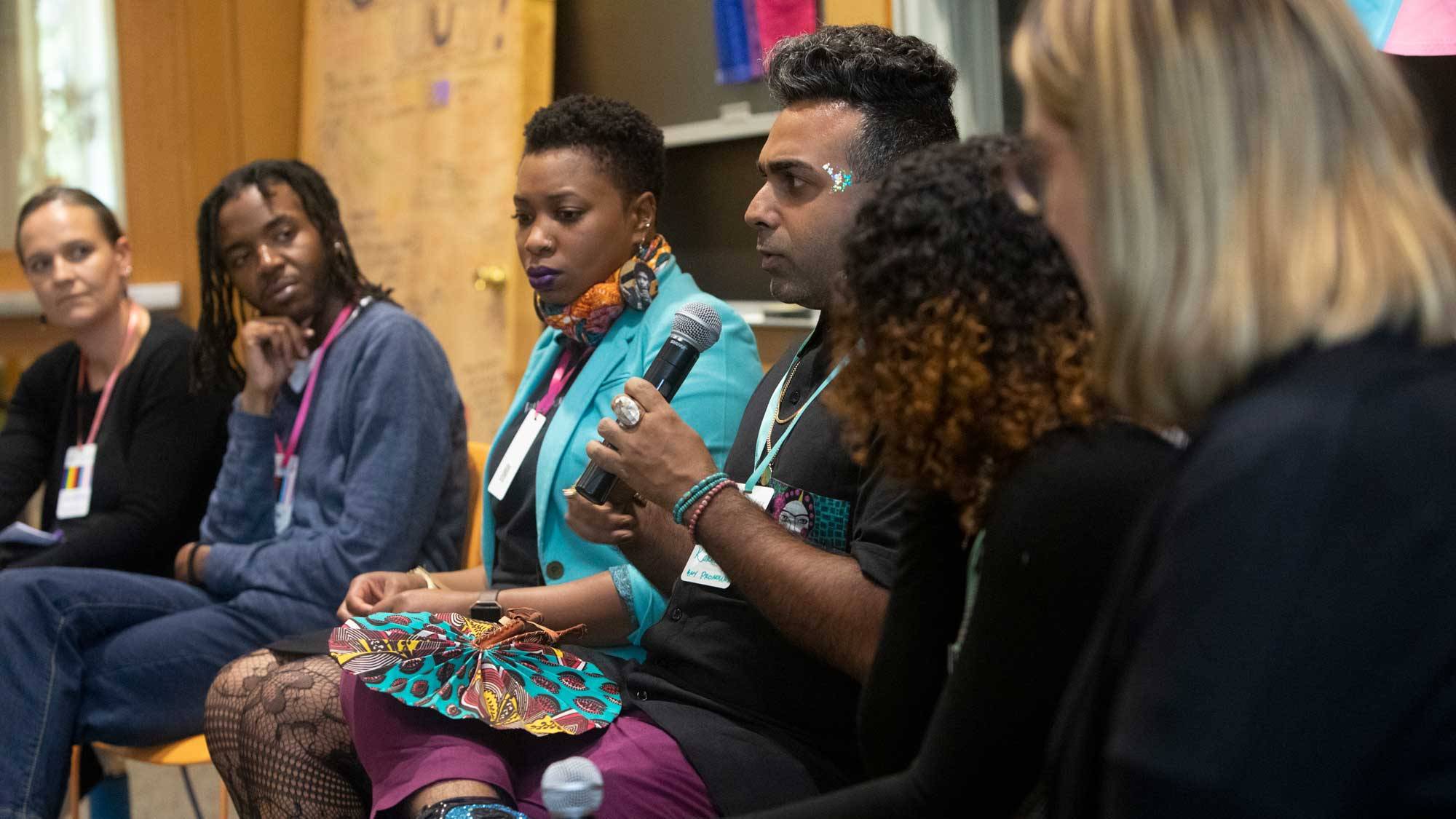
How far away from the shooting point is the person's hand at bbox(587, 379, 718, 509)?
155 cm

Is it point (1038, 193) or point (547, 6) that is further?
point (547, 6)

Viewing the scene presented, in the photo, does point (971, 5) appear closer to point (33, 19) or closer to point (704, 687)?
point (704, 687)

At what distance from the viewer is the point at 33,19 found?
16.7 ft

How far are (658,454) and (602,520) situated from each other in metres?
0.25

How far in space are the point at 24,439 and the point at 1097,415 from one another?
305 centimetres

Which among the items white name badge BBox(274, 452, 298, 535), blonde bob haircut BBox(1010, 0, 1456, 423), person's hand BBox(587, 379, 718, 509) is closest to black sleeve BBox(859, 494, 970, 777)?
blonde bob haircut BBox(1010, 0, 1456, 423)

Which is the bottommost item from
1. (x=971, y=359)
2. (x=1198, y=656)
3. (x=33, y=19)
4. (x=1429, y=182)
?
(x=1198, y=656)

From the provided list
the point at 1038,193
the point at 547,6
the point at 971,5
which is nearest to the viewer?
the point at 1038,193

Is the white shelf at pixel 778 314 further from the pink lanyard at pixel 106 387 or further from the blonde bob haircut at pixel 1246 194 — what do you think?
the blonde bob haircut at pixel 1246 194

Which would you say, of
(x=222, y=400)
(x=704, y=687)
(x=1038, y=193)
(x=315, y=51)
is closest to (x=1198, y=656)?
(x=1038, y=193)

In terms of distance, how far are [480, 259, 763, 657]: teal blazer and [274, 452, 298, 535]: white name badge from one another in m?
0.75

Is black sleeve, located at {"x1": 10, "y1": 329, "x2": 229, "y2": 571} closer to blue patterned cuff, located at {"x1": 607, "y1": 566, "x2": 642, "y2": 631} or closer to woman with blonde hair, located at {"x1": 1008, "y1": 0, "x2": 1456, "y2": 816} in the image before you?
blue patterned cuff, located at {"x1": 607, "y1": 566, "x2": 642, "y2": 631}

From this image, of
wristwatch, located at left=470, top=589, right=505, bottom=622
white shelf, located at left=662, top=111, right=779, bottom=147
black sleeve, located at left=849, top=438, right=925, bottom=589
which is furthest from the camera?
white shelf, located at left=662, top=111, right=779, bottom=147

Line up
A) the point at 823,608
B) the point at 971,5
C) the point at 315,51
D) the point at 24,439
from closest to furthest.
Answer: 1. the point at 823,608
2. the point at 971,5
3. the point at 24,439
4. the point at 315,51
